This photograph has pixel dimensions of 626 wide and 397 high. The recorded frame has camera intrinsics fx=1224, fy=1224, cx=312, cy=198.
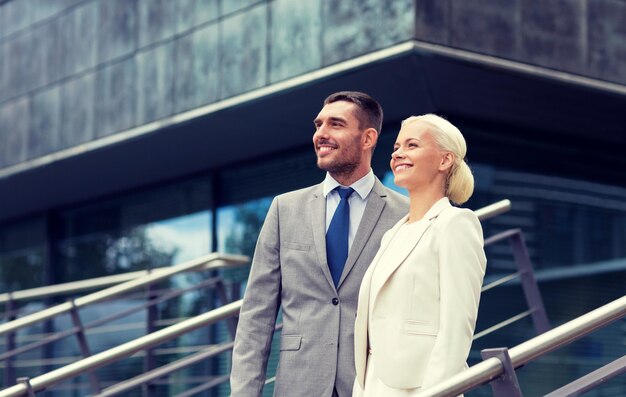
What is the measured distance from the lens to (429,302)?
379 centimetres

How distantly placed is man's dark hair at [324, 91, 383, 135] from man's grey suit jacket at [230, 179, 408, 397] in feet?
0.87

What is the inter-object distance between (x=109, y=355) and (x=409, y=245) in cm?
255

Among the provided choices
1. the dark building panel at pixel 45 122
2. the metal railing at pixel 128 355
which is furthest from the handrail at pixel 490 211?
the dark building panel at pixel 45 122

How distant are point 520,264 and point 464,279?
11.2ft

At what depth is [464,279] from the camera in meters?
3.72

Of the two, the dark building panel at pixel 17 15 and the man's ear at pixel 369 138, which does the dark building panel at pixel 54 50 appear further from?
the man's ear at pixel 369 138

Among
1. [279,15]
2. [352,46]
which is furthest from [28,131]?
[352,46]

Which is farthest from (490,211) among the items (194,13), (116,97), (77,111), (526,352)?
(77,111)

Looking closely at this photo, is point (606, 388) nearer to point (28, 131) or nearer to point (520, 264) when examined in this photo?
point (520, 264)

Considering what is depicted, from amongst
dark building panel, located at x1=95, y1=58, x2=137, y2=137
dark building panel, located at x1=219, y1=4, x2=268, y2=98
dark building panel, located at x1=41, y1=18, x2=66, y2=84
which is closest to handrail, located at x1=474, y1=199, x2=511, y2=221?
dark building panel, located at x1=219, y1=4, x2=268, y2=98

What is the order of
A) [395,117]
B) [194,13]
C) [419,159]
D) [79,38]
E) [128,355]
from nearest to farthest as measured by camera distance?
[419,159] < [128,355] < [395,117] < [194,13] < [79,38]

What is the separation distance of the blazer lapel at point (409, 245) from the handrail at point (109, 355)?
1.91 m

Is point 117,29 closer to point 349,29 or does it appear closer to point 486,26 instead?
point 349,29

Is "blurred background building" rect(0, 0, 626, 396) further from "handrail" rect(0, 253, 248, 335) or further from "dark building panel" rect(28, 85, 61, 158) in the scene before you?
"handrail" rect(0, 253, 248, 335)
